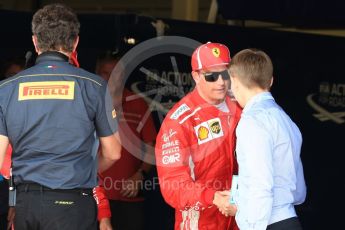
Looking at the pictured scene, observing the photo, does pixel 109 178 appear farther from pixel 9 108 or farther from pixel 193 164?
pixel 9 108

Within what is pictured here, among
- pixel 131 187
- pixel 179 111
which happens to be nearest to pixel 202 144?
pixel 179 111

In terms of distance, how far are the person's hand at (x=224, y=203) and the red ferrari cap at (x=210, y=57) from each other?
720mm

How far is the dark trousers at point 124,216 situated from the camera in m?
5.24

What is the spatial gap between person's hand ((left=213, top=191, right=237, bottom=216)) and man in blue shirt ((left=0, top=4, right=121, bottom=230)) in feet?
2.05

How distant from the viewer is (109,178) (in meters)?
5.21

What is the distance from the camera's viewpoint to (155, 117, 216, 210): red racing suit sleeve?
365 centimetres

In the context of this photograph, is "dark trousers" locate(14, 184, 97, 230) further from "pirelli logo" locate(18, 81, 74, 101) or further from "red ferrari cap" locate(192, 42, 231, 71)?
"red ferrari cap" locate(192, 42, 231, 71)

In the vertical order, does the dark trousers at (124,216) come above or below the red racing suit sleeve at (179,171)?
below

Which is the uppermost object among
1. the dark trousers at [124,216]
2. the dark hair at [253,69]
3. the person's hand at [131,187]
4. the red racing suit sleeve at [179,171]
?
the dark hair at [253,69]

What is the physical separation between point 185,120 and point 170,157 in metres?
0.22

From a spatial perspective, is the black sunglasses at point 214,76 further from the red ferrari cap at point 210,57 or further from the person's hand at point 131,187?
the person's hand at point 131,187

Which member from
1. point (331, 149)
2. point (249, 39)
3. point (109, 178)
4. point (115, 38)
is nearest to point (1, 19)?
point (115, 38)

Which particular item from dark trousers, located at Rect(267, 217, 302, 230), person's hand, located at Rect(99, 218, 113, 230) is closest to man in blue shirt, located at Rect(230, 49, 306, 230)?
dark trousers, located at Rect(267, 217, 302, 230)

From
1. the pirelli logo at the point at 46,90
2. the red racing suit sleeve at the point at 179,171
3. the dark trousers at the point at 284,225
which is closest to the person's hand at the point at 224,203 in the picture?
the red racing suit sleeve at the point at 179,171
